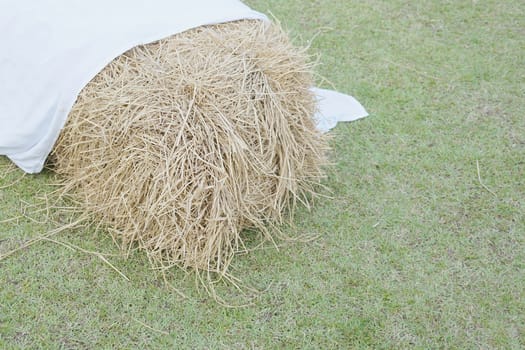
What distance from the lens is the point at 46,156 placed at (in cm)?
245

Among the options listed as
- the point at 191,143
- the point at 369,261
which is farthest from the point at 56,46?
the point at 369,261

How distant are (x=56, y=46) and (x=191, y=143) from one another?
2.26ft

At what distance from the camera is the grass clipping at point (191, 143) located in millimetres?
2135

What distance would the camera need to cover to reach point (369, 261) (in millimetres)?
2324

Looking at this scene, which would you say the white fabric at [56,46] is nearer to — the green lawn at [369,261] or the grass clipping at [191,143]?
the grass clipping at [191,143]

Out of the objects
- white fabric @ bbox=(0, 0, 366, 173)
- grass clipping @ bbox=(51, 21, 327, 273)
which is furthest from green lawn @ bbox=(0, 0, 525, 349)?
white fabric @ bbox=(0, 0, 366, 173)

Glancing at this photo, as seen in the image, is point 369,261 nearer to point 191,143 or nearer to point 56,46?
point 191,143

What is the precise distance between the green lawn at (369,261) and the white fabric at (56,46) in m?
0.23

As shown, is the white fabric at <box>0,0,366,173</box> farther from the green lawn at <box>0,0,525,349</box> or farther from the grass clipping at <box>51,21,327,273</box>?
the green lawn at <box>0,0,525,349</box>

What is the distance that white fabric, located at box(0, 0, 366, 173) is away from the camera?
2.29m

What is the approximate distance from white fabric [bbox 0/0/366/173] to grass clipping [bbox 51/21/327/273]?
0.05 metres

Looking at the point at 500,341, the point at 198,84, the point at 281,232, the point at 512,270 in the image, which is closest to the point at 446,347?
the point at 500,341

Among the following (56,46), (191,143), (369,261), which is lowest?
(369,261)

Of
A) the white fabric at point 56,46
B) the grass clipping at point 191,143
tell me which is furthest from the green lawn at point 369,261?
the white fabric at point 56,46
